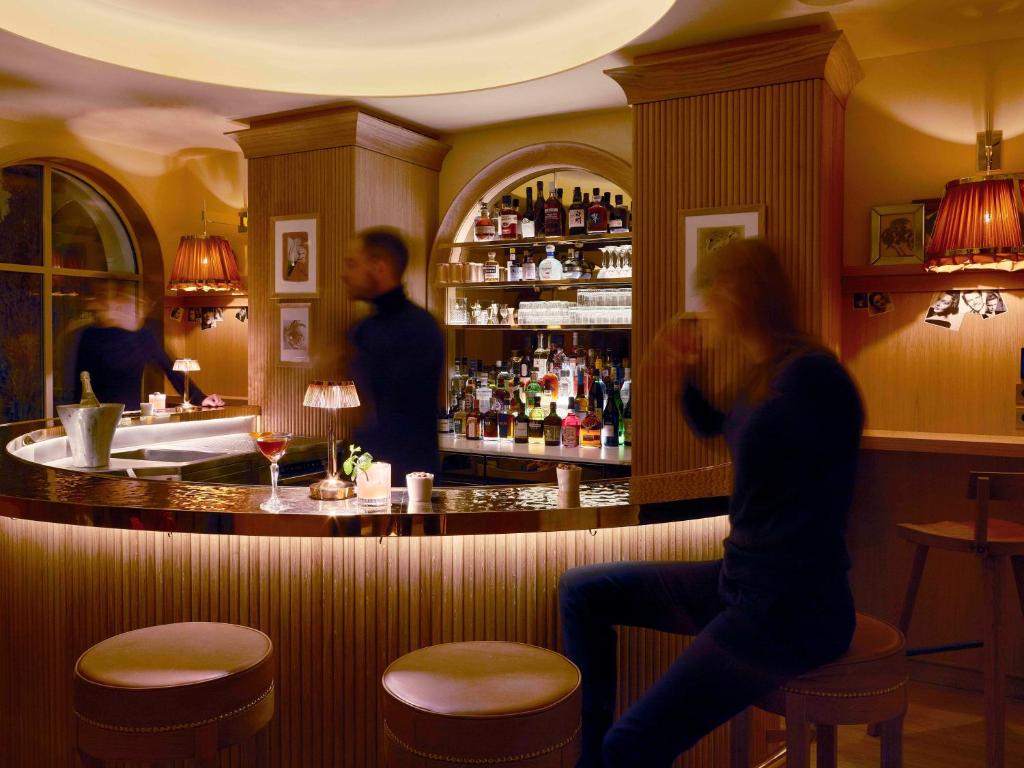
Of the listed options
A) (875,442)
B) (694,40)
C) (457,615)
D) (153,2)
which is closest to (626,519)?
(457,615)

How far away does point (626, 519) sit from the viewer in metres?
2.31

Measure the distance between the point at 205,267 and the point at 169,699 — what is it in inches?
181

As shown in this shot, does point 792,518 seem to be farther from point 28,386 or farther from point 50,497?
point 28,386

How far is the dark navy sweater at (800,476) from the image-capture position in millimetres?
1800

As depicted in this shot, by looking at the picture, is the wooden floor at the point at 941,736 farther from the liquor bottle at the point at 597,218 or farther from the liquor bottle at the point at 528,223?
the liquor bottle at the point at 528,223

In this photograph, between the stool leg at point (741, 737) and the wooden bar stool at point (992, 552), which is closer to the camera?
the stool leg at point (741, 737)

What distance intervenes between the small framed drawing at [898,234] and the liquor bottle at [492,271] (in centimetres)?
218

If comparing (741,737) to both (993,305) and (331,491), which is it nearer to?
(331,491)

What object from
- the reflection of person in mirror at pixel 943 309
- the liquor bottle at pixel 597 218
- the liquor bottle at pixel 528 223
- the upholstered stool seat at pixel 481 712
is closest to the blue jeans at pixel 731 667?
the upholstered stool seat at pixel 481 712

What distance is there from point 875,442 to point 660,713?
2.34 meters

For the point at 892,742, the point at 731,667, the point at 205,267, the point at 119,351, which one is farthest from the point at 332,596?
the point at 119,351

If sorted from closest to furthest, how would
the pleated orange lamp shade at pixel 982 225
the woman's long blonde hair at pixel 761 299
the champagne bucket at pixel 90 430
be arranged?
1. the woman's long blonde hair at pixel 761 299
2. the champagne bucket at pixel 90 430
3. the pleated orange lamp shade at pixel 982 225

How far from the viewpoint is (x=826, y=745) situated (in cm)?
213

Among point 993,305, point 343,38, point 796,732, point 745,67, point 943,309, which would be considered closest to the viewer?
point 796,732
